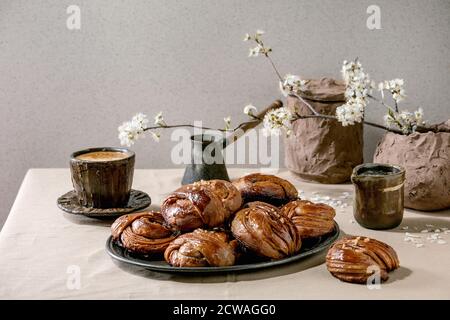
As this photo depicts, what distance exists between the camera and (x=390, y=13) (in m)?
1.81

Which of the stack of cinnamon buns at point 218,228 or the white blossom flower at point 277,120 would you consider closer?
the stack of cinnamon buns at point 218,228

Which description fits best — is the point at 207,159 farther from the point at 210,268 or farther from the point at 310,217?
the point at 210,268

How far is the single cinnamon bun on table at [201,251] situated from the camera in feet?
3.53

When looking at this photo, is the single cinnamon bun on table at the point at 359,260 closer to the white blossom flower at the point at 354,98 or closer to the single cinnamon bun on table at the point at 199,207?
the single cinnamon bun on table at the point at 199,207

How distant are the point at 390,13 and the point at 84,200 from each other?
0.94 metres

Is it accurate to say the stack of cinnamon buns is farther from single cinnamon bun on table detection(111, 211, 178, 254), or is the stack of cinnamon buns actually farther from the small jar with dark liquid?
the small jar with dark liquid

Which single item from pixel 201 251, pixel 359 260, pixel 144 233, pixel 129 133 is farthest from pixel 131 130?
pixel 359 260

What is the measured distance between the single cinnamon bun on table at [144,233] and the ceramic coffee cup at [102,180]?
20cm

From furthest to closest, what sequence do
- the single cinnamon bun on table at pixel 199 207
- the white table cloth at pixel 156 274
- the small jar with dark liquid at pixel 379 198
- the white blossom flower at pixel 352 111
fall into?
1. the white blossom flower at pixel 352 111
2. the small jar with dark liquid at pixel 379 198
3. the single cinnamon bun on table at pixel 199 207
4. the white table cloth at pixel 156 274

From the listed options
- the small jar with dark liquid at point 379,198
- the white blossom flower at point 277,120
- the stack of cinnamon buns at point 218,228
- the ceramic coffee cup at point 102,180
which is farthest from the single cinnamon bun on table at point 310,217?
the ceramic coffee cup at point 102,180

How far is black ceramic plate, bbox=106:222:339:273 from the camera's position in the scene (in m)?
1.06

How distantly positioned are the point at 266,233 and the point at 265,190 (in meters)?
0.22

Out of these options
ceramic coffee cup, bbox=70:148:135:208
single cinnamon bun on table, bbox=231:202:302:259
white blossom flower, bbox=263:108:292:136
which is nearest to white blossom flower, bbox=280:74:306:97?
white blossom flower, bbox=263:108:292:136
